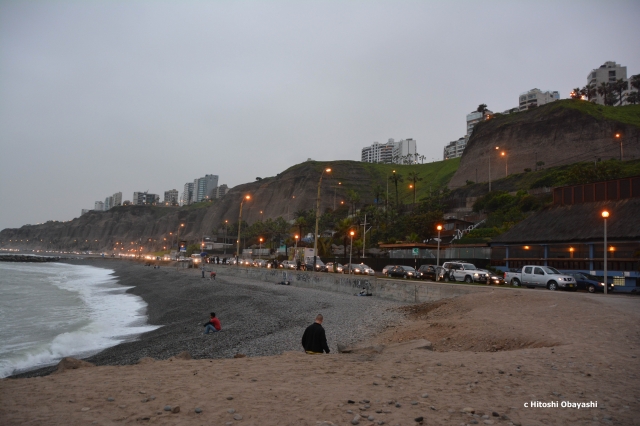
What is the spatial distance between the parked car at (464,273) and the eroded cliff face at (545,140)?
2726 inches

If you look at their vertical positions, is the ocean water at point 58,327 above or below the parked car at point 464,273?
below

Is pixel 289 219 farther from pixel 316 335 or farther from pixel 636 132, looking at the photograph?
pixel 316 335

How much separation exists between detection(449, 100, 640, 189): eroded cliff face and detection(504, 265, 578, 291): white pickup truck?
235 feet

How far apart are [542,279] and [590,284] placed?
2816mm

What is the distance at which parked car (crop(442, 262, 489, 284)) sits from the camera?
31.3 metres

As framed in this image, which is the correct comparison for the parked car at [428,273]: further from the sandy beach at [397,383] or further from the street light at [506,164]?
the street light at [506,164]

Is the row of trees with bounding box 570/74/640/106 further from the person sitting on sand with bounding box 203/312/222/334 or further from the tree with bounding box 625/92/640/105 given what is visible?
the person sitting on sand with bounding box 203/312/222/334

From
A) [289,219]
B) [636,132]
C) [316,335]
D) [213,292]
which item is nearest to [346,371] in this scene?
[316,335]

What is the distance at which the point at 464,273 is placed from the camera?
1283 inches

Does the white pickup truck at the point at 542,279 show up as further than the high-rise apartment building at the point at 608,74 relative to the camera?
No

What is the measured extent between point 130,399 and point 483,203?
74.2 metres

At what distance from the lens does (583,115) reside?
92438 millimetres

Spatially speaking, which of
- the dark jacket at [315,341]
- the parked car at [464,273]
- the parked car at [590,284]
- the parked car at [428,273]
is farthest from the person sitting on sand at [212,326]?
the parked car at [428,273]

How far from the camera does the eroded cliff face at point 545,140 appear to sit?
8588cm
